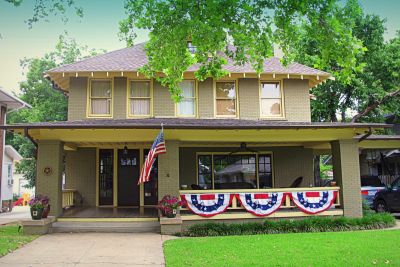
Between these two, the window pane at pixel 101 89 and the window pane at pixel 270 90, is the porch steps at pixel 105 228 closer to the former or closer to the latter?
the window pane at pixel 101 89

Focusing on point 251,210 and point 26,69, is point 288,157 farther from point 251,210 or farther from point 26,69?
point 26,69

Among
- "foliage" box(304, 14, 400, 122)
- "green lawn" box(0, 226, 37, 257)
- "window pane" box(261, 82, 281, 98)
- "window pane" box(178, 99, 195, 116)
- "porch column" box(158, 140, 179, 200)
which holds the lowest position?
"green lawn" box(0, 226, 37, 257)

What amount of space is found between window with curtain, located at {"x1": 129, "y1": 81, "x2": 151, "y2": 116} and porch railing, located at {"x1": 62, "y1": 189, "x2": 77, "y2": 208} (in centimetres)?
397

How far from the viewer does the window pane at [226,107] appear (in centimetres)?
1730

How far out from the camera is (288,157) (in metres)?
17.8

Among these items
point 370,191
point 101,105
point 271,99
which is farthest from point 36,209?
point 370,191

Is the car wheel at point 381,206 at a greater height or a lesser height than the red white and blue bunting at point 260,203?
lesser

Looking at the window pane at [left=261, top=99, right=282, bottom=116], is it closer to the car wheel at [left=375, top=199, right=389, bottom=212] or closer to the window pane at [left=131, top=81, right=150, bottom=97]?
the window pane at [left=131, top=81, right=150, bottom=97]

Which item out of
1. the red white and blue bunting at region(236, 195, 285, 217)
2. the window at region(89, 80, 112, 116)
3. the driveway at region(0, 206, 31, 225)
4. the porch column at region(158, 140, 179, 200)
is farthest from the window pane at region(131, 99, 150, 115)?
the driveway at region(0, 206, 31, 225)

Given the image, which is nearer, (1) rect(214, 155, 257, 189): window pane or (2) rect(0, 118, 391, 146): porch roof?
(2) rect(0, 118, 391, 146): porch roof

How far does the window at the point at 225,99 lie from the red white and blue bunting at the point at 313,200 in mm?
4875

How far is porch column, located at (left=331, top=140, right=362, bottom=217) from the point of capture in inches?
553

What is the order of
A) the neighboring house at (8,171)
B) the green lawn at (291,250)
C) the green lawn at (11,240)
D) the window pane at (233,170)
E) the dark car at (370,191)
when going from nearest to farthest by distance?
the green lawn at (291,250)
the green lawn at (11,240)
the dark car at (370,191)
the window pane at (233,170)
the neighboring house at (8,171)

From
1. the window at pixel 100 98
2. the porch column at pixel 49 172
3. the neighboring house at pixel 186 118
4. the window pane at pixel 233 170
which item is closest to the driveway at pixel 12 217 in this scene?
the neighboring house at pixel 186 118
